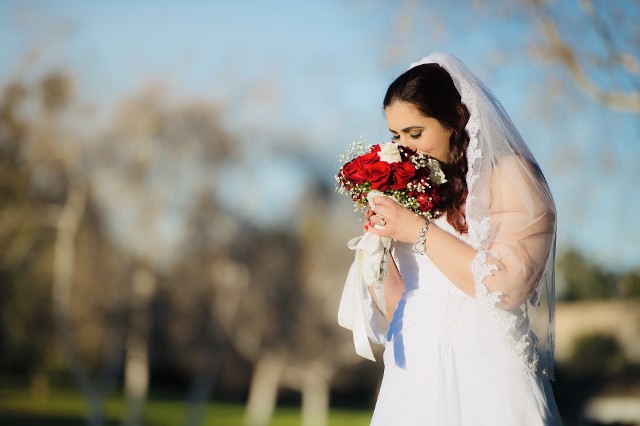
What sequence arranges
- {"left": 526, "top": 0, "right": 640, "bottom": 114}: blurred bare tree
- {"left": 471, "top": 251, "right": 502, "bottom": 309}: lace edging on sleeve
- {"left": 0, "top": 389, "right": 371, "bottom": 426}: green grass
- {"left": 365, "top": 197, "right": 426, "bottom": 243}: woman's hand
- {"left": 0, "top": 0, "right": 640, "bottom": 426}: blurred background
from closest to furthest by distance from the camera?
{"left": 471, "top": 251, "right": 502, "bottom": 309}: lace edging on sleeve, {"left": 365, "top": 197, "right": 426, "bottom": 243}: woman's hand, {"left": 526, "top": 0, "right": 640, "bottom": 114}: blurred bare tree, {"left": 0, "top": 0, "right": 640, "bottom": 426}: blurred background, {"left": 0, "top": 389, "right": 371, "bottom": 426}: green grass

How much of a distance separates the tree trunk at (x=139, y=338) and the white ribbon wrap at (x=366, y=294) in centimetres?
1880

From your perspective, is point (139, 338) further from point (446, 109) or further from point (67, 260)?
point (446, 109)

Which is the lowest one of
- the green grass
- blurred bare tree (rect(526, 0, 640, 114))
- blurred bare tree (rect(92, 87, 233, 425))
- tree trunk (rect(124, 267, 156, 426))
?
the green grass

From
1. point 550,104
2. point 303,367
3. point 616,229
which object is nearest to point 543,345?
point 616,229

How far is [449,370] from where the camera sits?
259 centimetres

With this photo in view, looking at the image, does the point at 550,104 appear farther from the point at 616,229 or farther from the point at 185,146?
the point at 185,146

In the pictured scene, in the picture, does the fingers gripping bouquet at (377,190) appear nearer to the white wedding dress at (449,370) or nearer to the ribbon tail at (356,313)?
the ribbon tail at (356,313)

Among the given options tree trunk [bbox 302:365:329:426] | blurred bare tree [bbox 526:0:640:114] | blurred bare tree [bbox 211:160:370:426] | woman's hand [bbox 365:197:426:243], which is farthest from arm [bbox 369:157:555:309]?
tree trunk [bbox 302:365:329:426]

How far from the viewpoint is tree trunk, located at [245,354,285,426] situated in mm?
26539

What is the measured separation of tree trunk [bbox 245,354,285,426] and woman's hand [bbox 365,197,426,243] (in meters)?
23.8

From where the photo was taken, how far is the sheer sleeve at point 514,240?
7.96 feet

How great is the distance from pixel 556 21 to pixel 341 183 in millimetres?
5413

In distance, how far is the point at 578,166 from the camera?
23.5ft

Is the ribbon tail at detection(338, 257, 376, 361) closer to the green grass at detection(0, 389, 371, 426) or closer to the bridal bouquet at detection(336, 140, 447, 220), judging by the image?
the bridal bouquet at detection(336, 140, 447, 220)
